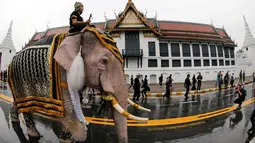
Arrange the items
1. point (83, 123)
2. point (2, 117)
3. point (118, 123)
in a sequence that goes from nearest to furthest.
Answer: point (118, 123), point (83, 123), point (2, 117)

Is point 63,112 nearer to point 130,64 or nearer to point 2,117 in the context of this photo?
point 2,117

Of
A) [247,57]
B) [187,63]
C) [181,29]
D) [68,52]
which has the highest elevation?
[181,29]

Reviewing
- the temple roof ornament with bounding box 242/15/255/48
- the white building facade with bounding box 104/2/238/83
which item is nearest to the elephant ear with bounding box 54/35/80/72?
the white building facade with bounding box 104/2/238/83

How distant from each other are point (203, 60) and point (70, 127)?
2981 centimetres

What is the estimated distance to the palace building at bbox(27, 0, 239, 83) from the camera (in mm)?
24984

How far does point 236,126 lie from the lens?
4.84 m

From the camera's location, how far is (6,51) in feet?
91.1

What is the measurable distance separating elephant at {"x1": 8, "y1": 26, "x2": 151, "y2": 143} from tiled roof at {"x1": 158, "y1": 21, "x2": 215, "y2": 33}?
2809 cm

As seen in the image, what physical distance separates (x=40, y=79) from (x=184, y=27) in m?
31.8

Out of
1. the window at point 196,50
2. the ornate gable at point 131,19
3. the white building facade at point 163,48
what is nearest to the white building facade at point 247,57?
the white building facade at point 163,48

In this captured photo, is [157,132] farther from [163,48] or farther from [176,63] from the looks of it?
[176,63]

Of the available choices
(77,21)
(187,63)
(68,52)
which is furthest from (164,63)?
(68,52)

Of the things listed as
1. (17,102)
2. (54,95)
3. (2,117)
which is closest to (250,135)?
(54,95)

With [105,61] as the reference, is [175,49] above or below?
above
